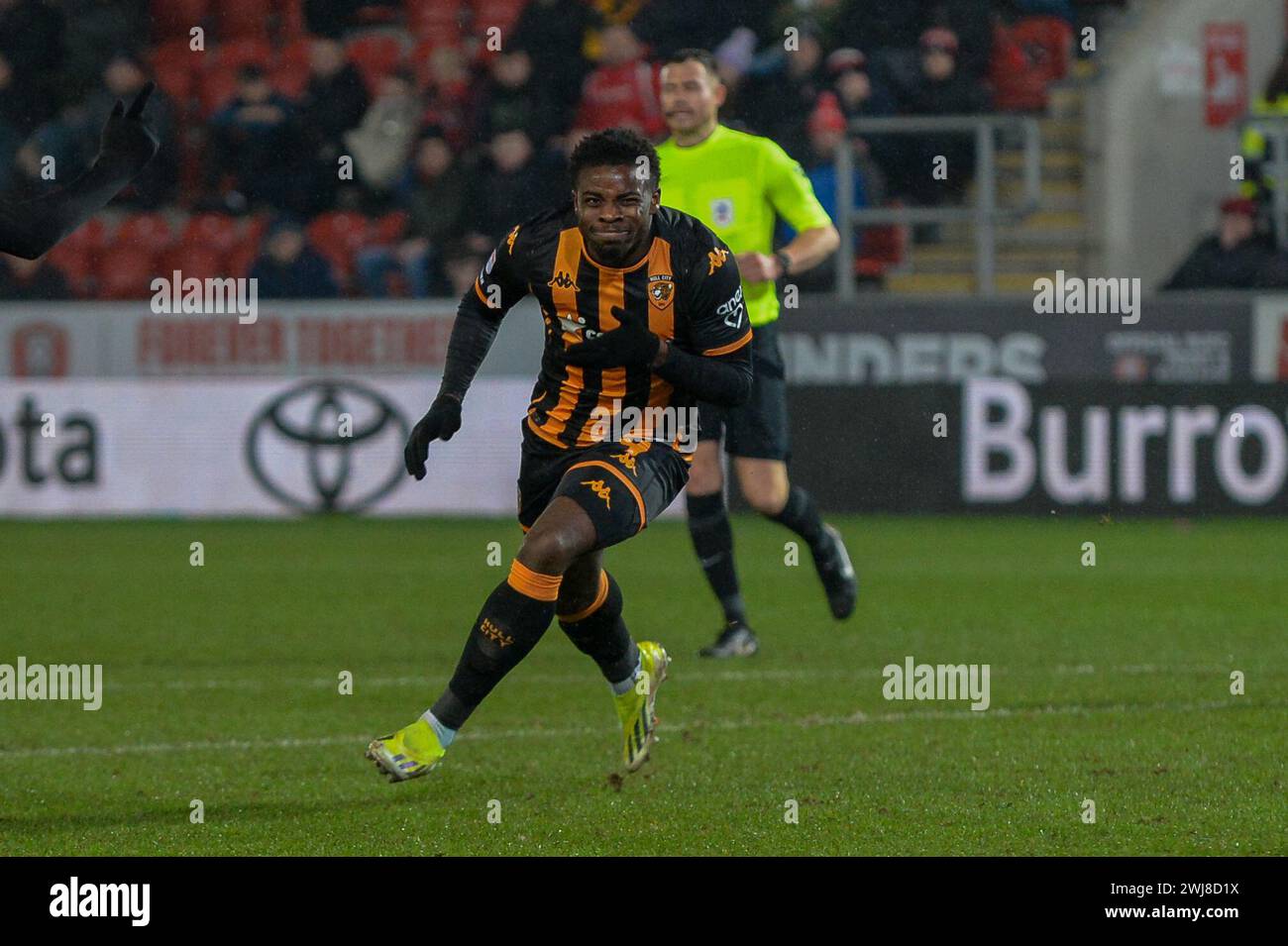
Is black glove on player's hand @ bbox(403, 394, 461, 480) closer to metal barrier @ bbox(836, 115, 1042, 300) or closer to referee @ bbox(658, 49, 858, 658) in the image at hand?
referee @ bbox(658, 49, 858, 658)

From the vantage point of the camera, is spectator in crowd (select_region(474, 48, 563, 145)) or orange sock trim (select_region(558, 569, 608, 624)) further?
spectator in crowd (select_region(474, 48, 563, 145))

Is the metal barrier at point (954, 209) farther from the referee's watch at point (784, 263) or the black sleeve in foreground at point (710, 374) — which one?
the black sleeve in foreground at point (710, 374)

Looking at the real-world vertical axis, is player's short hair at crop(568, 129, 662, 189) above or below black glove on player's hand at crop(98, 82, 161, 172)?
below

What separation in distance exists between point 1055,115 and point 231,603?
939 cm

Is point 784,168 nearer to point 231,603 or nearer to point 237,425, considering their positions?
point 231,603

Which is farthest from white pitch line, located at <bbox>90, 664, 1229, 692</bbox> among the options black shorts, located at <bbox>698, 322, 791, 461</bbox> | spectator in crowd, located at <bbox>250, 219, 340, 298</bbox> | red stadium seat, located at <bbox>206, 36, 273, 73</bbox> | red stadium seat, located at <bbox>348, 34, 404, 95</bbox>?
red stadium seat, located at <bbox>206, 36, 273, 73</bbox>

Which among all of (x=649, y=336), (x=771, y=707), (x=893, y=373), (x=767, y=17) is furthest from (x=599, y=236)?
(x=767, y=17)

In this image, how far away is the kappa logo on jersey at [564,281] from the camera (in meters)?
5.54

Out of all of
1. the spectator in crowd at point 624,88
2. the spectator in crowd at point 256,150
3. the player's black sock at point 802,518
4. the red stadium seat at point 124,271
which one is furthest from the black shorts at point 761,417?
the red stadium seat at point 124,271

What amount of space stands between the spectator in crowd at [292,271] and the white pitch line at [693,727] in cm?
981

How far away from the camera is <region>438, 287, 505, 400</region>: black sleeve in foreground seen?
5.59 meters

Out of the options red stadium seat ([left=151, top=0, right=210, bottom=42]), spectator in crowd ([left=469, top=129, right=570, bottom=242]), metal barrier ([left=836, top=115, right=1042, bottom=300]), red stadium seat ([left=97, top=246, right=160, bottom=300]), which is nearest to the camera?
metal barrier ([left=836, top=115, right=1042, bottom=300])

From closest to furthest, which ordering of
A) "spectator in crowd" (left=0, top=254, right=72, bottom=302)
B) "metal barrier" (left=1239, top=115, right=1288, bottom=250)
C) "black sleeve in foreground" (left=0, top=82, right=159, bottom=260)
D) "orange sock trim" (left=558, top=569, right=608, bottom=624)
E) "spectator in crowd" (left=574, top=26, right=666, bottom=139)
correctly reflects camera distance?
"black sleeve in foreground" (left=0, top=82, right=159, bottom=260) → "orange sock trim" (left=558, top=569, right=608, bottom=624) → "spectator in crowd" (left=574, top=26, right=666, bottom=139) → "metal barrier" (left=1239, top=115, right=1288, bottom=250) → "spectator in crowd" (left=0, top=254, right=72, bottom=302)

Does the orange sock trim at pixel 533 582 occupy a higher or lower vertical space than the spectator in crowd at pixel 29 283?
lower
